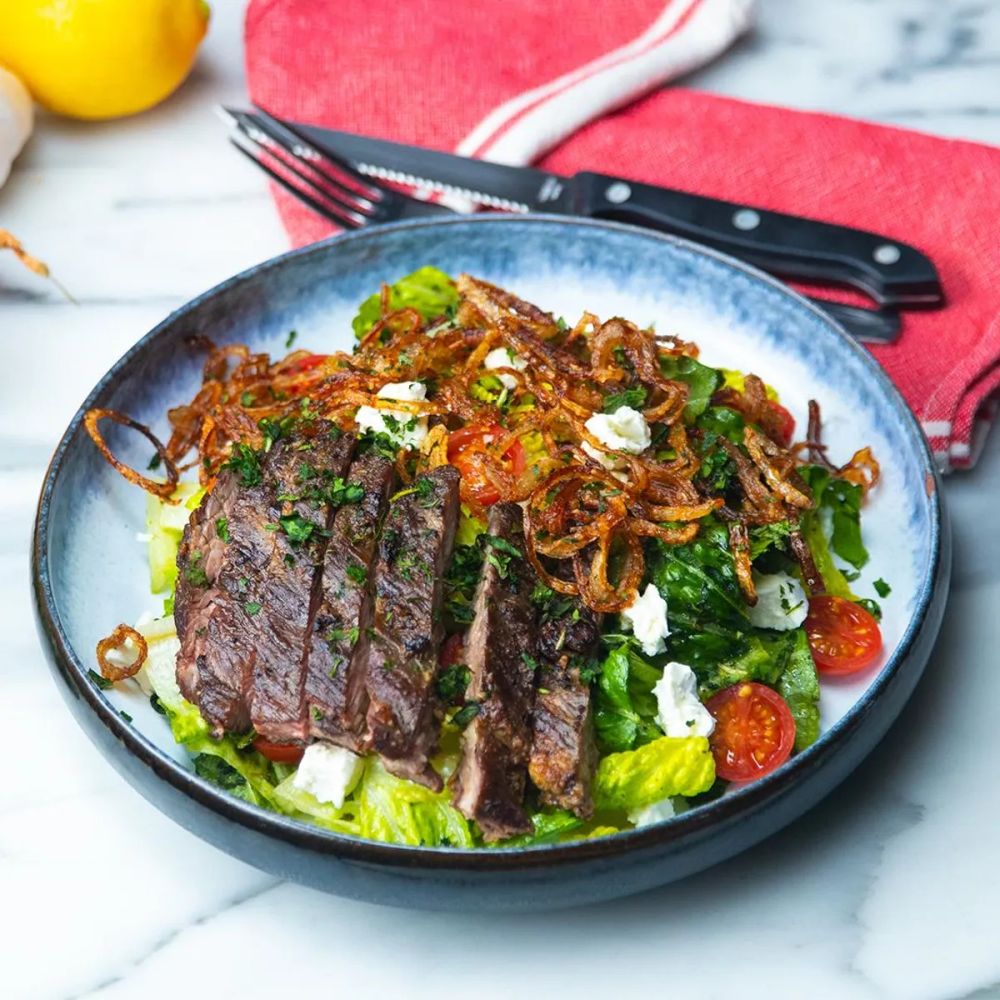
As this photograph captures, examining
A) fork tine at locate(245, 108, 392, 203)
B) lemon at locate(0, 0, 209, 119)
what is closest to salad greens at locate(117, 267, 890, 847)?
fork tine at locate(245, 108, 392, 203)

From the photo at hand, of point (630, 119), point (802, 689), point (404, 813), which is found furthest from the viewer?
point (630, 119)

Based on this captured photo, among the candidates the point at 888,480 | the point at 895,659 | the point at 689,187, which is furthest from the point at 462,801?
the point at 689,187

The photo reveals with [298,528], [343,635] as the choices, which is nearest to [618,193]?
[298,528]

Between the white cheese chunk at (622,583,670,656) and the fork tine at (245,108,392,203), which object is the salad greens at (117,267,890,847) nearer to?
the white cheese chunk at (622,583,670,656)

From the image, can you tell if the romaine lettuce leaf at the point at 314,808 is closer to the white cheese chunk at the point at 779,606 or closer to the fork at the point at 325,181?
the white cheese chunk at the point at 779,606

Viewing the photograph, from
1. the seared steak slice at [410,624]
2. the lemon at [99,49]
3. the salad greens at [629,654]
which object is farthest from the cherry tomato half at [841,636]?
the lemon at [99,49]

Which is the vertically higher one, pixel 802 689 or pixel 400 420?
pixel 400 420

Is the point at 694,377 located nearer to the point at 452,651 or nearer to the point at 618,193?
the point at 618,193
